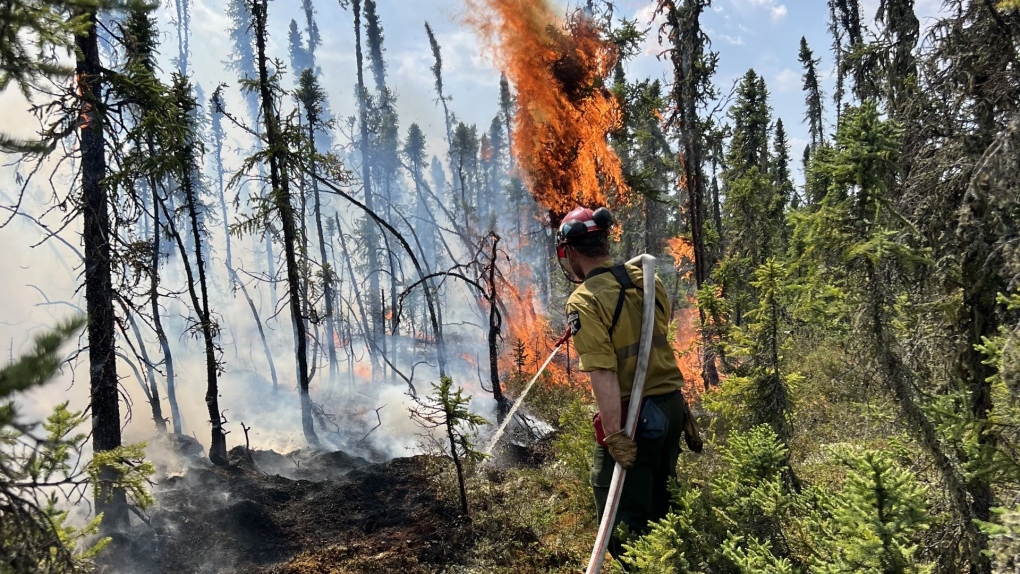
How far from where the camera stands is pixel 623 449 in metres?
3.11

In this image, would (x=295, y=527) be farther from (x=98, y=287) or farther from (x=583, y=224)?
(x=583, y=224)

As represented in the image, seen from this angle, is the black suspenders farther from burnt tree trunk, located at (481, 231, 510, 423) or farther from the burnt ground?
burnt tree trunk, located at (481, 231, 510, 423)

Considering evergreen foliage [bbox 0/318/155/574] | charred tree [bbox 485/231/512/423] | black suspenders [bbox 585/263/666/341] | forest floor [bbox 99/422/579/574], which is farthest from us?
charred tree [bbox 485/231/512/423]

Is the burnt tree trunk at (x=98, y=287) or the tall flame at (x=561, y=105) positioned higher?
the tall flame at (x=561, y=105)

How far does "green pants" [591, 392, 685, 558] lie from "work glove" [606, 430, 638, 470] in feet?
0.65

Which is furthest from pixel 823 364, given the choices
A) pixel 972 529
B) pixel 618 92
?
pixel 972 529

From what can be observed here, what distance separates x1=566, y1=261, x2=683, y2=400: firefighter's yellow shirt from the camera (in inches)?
125

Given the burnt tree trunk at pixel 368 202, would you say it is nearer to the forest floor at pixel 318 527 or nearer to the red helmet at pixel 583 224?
the forest floor at pixel 318 527

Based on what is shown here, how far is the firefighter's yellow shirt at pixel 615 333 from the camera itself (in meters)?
3.19

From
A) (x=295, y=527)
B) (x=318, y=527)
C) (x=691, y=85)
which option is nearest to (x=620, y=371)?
(x=318, y=527)

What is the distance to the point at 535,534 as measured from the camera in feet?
19.5

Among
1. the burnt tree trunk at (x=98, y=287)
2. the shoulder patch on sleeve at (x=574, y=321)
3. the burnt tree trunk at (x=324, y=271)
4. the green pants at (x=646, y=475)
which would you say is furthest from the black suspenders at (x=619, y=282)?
the burnt tree trunk at (x=324, y=271)

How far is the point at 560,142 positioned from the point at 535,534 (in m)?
9.39

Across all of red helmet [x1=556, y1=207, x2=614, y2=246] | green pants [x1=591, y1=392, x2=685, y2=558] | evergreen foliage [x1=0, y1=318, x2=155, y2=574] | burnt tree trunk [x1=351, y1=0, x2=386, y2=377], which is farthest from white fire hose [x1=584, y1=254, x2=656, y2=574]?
burnt tree trunk [x1=351, y1=0, x2=386, y2=377]
